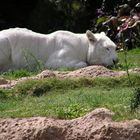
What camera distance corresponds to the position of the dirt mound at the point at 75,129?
6.20 metres

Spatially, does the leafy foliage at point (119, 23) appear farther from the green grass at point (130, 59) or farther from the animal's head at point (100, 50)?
the animal's head at point (100, 50)

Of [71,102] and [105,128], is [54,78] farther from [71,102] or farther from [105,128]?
[105,128]

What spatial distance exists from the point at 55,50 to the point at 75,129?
741cm

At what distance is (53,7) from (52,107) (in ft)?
43.5

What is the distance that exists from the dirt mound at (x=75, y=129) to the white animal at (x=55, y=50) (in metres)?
6.58

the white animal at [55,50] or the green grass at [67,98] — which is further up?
the green grass at [67,98]

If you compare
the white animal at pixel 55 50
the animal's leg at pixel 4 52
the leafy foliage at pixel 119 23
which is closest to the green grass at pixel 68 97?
the white animal at pixel 55 50

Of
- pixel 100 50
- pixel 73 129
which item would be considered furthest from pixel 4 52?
pixel 73 129

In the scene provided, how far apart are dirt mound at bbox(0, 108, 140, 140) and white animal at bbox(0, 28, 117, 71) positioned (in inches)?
259

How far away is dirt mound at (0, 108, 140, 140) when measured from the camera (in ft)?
20.3

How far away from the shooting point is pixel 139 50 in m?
16.3

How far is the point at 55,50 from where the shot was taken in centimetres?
1364

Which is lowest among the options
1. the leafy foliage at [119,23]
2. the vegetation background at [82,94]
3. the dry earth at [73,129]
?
the leafy foliage at [119,23]

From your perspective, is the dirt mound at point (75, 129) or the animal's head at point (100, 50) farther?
the animal's head at point (100, 50)
